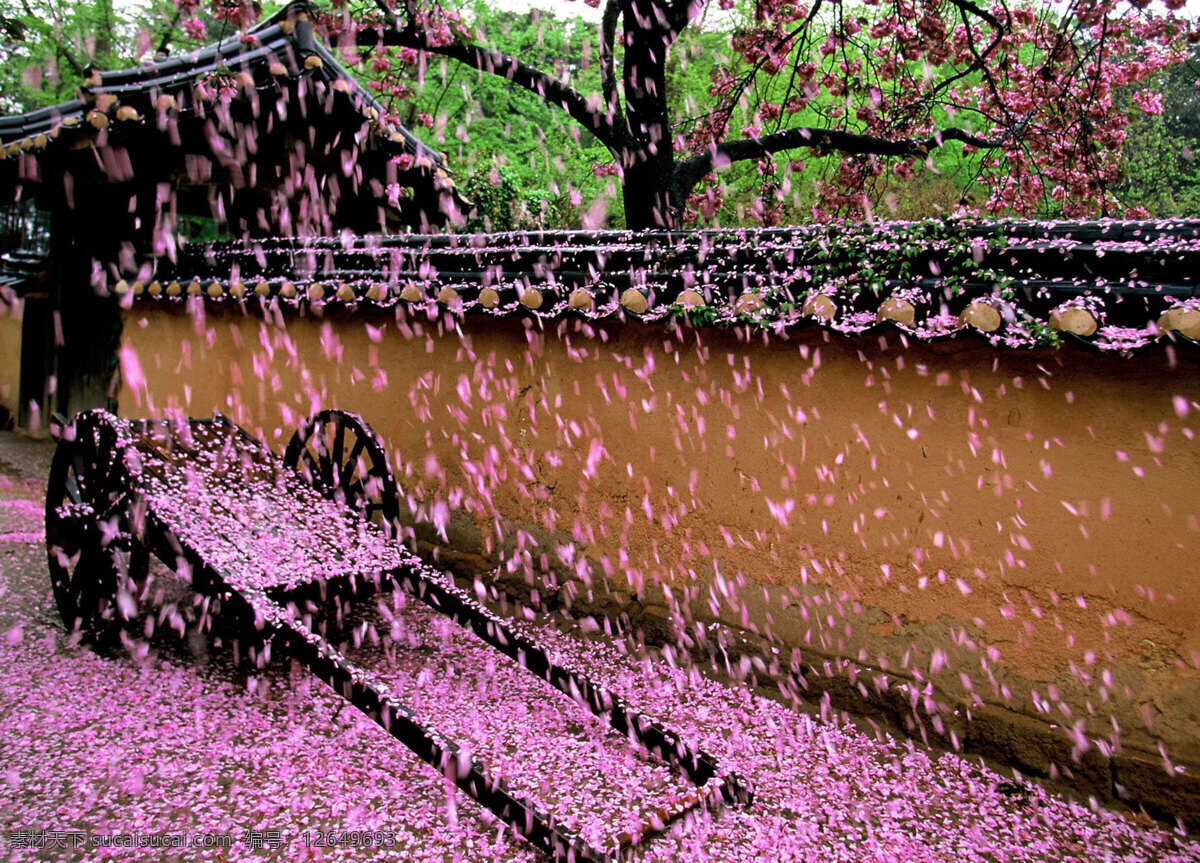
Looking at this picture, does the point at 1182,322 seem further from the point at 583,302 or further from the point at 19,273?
the point at 19,273

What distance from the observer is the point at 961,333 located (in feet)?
8.52

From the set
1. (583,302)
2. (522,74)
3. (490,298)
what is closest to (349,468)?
(490,298)

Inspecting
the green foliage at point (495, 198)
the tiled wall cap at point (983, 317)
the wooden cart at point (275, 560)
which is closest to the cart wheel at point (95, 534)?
the wooden cart at point (275, 560)

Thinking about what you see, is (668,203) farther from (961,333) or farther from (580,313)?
(961,333)

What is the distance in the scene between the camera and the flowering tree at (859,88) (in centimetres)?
632

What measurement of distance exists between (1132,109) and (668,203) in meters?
5.71

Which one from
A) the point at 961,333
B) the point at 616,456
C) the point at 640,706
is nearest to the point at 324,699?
the point at 640,706

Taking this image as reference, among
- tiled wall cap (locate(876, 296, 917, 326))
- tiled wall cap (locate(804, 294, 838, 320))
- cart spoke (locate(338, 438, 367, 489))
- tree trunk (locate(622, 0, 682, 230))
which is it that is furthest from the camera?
tree trunk (locate(622, 0, 682, 230))

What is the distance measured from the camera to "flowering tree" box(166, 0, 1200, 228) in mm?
6320

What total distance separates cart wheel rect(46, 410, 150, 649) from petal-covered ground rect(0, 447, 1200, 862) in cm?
21

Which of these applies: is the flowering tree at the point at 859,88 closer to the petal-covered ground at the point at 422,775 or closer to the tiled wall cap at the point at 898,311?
the tiled wall cap at the point at 898,311

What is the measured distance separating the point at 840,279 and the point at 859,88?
19.8ft

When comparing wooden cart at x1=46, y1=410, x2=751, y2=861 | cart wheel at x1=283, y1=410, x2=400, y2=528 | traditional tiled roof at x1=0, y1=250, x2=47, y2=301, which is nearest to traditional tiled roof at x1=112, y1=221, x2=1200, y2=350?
cart wheel at x1=283, y1=410, x2=400, y2=528

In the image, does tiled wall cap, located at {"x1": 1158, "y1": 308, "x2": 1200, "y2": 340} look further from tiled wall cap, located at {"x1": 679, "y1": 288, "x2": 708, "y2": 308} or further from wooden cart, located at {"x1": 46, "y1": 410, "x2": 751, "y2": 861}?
wooden cart, located at {"x1": 46, "y1": 410, "x2": 751, "y2": 861}
